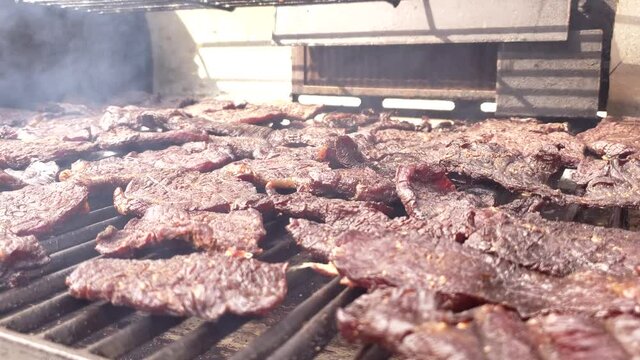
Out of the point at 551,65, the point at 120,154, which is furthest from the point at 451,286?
the point at 551,65

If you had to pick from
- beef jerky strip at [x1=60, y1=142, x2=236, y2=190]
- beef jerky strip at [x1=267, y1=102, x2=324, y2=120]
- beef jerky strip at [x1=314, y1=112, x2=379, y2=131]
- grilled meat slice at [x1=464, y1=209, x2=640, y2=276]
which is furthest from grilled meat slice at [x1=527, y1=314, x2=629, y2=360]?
beef jerky strip at [x1=267, y1=102, x2=324, y2=120]

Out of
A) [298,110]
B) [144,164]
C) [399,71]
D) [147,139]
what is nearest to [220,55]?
[298,110]

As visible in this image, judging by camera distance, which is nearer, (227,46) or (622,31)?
(622,31)

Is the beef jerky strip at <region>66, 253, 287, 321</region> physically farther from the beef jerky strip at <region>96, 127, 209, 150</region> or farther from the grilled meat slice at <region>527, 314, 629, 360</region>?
the beef jerky strip at <region>96, 127, 209, 150</region>

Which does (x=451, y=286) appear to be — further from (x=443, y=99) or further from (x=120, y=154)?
(x=443, y=99)

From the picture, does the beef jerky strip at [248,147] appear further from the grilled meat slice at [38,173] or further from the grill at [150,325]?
the grill at [150,325]

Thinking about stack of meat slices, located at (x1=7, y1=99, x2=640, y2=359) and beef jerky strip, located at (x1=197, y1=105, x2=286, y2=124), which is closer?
stack of meat slices, located at (x1=7, y1=99, x2=640, y2=359)

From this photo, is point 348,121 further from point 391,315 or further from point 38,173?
point 391,315
